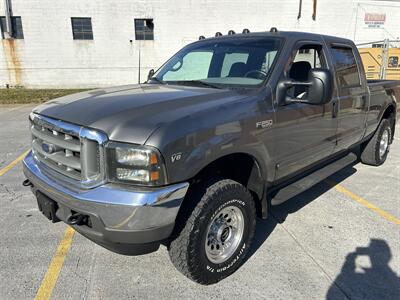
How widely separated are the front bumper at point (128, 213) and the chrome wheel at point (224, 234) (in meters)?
0.56

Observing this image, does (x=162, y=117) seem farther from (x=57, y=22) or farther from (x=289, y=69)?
(x=57, y=22)

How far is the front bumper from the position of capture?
2115 millimetres

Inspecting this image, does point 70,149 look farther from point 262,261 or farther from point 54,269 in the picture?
point 262,261

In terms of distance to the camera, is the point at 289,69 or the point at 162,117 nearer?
the point at 162,117

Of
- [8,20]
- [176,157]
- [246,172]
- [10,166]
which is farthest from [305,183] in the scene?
[8,20]

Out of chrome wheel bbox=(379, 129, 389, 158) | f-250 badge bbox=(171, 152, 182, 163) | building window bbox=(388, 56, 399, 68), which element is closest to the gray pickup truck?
f-250 badge bbox=(171, 152, 182, 163)

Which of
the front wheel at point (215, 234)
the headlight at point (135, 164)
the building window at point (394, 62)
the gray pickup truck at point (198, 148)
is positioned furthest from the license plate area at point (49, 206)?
the building window at point (394, 62)

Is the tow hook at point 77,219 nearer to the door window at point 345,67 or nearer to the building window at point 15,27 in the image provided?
the door window at point 345,67

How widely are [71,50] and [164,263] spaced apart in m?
21.8

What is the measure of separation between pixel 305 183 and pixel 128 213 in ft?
7.45

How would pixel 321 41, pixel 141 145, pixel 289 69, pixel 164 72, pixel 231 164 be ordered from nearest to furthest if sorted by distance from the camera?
pixel 141 145 < pixel 231 164 < pixel 289 69 < pixel 321 41 < pixel 164 72

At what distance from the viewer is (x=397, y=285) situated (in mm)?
2719

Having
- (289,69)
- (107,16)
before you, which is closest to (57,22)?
(107,16)

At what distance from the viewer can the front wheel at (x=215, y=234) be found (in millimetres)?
2475
